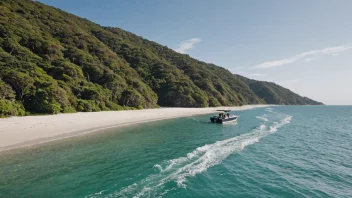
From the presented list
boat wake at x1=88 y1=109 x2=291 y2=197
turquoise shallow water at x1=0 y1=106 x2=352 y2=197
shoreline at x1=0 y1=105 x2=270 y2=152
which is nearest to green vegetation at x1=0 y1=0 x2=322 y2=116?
shoreline at x1=0 y1=105 x2=270 y2=152

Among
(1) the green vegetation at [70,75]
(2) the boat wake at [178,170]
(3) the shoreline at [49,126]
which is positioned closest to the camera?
(2) the boat wake at [178,170]

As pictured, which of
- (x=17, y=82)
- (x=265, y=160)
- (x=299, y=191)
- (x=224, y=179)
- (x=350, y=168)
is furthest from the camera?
(x=17, y=82)

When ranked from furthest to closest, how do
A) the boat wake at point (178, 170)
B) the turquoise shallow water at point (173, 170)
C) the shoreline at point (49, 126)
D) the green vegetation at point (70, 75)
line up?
the green vegetation at point (70, 75) → the shoreline at point (49, 126) → the turquoise shallow water at point (173, 170) → the boat wake at point (178, 170)

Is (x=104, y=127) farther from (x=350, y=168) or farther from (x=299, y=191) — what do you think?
(x=350, y=168)

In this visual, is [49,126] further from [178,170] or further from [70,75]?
[70,75]

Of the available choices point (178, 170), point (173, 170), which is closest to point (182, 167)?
point (178, 170)

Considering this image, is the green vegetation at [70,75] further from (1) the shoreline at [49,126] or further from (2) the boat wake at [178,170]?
(2) the boat wake at [178,170]

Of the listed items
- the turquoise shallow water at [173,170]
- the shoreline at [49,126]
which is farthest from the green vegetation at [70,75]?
the turquoise shallow water at [173,170]

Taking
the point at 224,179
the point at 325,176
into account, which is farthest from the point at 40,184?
the point at 325,176

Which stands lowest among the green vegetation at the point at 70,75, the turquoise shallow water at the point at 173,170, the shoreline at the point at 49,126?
the turquoise shallow water at the point at 173,170
